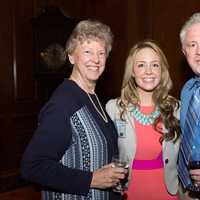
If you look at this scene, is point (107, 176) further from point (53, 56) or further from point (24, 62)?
point (24, 62)

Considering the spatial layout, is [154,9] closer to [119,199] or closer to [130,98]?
[130,98]

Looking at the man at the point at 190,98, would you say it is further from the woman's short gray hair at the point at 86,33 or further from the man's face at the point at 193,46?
the woman's short gray hair at the point at 86,33

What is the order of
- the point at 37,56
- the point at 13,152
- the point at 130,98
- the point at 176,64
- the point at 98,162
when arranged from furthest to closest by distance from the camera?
the point at 13,152 < the point at 37,56 < the point at 176,64 < the point at 130,98 < the point at 98,162

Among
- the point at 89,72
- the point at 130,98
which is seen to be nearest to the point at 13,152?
the point at 130,98

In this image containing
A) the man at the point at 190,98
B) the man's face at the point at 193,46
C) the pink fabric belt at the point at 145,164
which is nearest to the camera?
the man at the point at 190,98

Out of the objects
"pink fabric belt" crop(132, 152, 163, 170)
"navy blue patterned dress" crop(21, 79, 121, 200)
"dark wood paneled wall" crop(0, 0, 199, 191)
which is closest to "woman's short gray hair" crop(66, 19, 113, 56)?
"navy blue patterned dress" crop(21, 79, 121, 200)

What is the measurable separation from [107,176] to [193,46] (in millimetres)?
876

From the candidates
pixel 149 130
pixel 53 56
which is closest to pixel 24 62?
pixel 53 56

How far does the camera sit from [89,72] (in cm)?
195

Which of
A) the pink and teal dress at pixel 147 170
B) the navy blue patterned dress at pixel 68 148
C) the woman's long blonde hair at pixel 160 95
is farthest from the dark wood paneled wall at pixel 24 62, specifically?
the navy blue patterned dress at pixel 68 148

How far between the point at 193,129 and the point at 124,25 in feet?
9.29

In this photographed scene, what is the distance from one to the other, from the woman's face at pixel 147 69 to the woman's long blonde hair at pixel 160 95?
0.03 metres

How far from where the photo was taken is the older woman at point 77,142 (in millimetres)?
1623

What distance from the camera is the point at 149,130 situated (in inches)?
87.9
